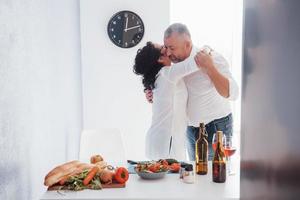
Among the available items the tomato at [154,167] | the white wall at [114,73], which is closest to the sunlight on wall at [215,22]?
the white wall at [114,73]

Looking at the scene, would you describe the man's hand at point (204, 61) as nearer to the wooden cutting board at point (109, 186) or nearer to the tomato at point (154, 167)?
the tomato at point (154, 167)

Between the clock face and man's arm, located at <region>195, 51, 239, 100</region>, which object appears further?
the clock face

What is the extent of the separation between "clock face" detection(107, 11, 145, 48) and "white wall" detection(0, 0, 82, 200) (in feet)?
2.53

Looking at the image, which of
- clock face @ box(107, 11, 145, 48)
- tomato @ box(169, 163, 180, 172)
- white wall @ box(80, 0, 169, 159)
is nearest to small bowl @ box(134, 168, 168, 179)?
tomato @ box(169, 163, 180, 172)

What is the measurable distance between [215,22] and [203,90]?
1.66 m

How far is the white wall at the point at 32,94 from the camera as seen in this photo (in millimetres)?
1248

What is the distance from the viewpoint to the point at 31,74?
61.7 inches

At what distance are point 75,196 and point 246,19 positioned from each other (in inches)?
42.4

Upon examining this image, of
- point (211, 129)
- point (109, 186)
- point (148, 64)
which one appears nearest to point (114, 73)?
point (148, 64)

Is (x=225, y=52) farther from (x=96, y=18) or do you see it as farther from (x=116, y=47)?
(x=96, y=18)

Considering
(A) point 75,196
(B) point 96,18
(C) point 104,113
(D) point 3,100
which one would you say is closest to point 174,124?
(A) point 75,196

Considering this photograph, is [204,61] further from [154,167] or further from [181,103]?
[154,167]

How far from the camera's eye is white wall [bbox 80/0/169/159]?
11.0 feet

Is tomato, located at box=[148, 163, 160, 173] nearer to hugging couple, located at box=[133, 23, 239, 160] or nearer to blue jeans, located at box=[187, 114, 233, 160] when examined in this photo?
hugging couple, located at box=[133, 23, 239, 160]
